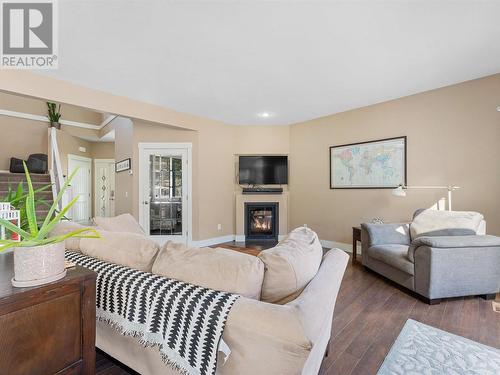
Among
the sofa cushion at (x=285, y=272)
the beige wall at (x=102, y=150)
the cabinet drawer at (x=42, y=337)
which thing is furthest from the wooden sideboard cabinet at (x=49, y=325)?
the beige wall at (x=102, y=150)

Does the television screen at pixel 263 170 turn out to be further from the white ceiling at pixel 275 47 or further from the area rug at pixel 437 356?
the area rug at pixel 437 356

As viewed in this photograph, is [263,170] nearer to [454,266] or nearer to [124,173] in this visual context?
[124,173]

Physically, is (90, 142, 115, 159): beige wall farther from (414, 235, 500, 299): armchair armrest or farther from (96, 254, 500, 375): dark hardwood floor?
(414, 235, 500, 299): armchair armrest

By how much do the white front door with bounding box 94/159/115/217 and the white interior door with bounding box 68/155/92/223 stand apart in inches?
7.5

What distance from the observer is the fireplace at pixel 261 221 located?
5172mm

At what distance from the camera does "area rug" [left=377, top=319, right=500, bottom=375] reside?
5.06 feet

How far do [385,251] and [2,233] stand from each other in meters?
3.44

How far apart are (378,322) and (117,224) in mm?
2587

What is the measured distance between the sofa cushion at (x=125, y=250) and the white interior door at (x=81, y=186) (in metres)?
6.56

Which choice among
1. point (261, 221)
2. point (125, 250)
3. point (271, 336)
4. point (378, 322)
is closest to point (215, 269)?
point (271, 336)

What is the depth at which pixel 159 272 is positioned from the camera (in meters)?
1.26

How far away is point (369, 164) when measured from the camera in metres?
4.03

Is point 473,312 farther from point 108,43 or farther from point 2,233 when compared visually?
point 108,43

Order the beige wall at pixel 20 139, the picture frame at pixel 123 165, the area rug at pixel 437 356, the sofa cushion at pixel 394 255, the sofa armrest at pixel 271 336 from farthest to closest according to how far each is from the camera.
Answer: the beige wall at pixel 20 139 < the picture frame at pixel 123 165 < the sofa cushion at pixel 394 255 < the area rug at pixel 437 356 < the sofa armrest at pixel 271 336
